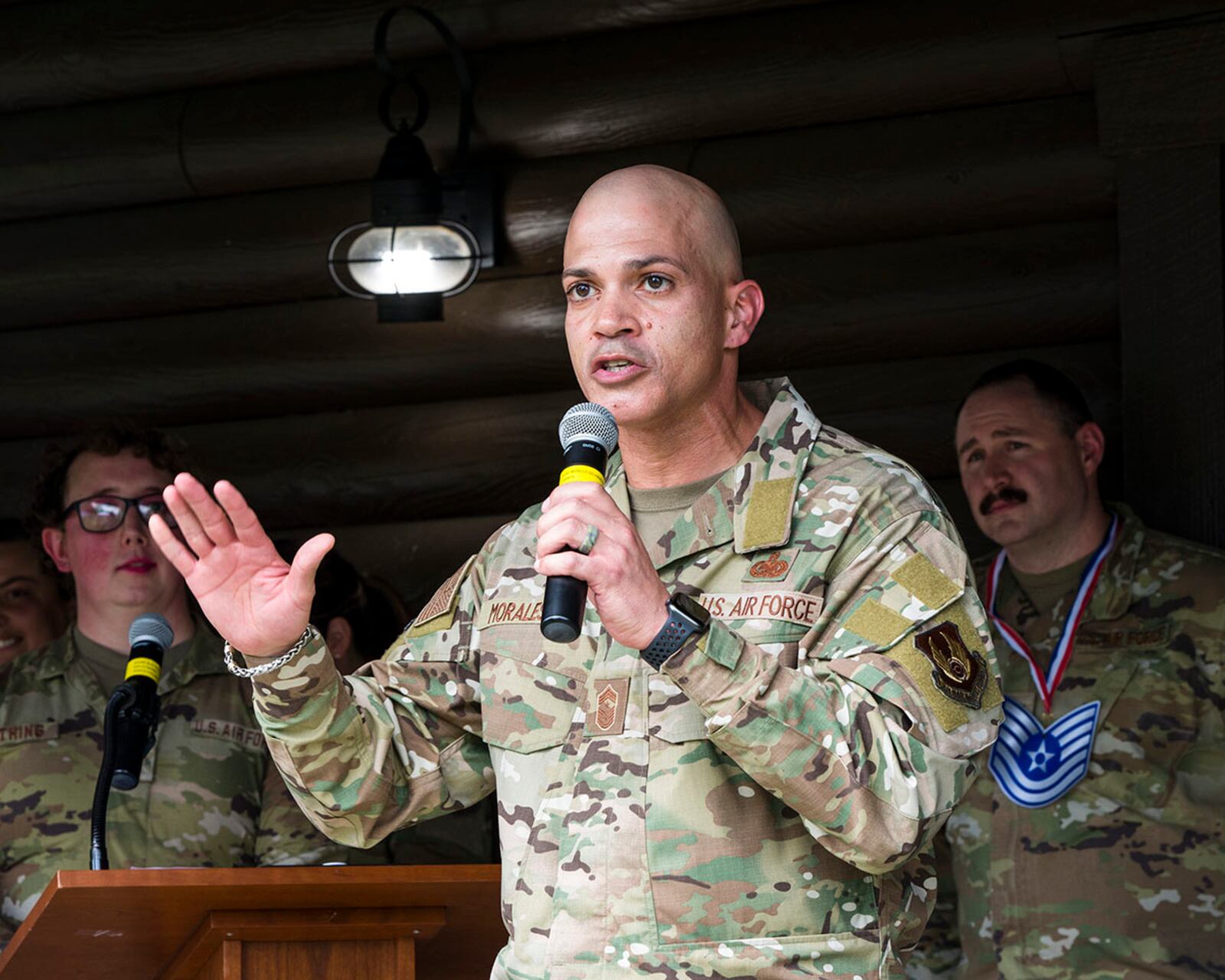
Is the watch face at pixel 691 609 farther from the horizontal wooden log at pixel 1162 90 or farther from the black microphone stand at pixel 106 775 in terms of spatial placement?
the horizontal wooden log at pixel 1162 90

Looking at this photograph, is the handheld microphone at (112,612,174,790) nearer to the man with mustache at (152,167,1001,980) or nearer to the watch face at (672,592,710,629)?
the man with mustache at (152,167,1001,980)

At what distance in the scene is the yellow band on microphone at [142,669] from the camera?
357 cm

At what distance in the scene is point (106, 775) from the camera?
11.7 ft

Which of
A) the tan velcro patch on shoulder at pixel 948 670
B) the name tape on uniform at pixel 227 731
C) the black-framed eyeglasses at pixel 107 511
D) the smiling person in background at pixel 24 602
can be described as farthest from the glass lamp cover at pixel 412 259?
the tan velcro patch on shoulder at pixel 948 670

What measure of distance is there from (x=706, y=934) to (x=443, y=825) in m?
2.59

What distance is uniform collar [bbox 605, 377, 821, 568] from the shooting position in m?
2.86

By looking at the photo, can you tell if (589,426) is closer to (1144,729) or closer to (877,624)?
(877,624)

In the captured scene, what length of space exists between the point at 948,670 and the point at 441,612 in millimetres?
915

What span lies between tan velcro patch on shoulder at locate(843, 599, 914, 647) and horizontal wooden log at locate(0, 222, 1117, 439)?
2912mm

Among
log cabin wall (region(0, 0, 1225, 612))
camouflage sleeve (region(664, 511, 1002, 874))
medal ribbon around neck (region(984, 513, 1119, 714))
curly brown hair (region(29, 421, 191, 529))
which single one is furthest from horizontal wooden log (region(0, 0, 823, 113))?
camouflage sleeve (region(664, 511, 1002, 874))

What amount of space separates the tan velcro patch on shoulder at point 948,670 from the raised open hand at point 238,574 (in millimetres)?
860

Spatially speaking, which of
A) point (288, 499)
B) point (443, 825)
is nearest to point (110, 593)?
point (443, 825)

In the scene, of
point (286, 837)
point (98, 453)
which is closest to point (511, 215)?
point (98, 453)

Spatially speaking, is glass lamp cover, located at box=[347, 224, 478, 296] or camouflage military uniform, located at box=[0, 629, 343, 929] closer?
camouflage military uniform, located at box=[0, 629, 343, 929]
